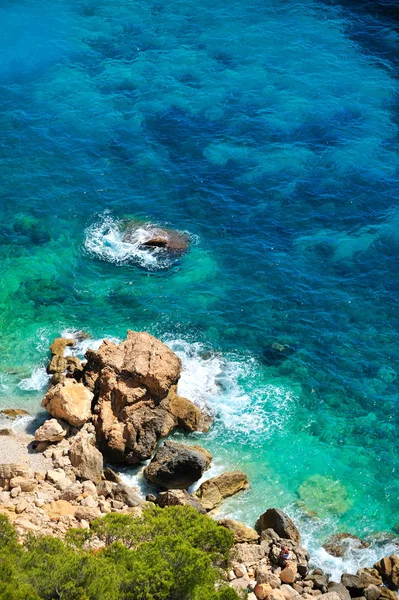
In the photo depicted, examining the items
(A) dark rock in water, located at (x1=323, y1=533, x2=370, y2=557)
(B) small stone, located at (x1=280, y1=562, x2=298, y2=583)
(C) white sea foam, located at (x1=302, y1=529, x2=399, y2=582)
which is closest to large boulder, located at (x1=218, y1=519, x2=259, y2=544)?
(B) small stone, located at (x1=280, y1=562, x2=298, y2=583)

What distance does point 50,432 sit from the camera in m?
43.9

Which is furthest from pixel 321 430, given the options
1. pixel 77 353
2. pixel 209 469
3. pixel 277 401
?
pixel 77 353

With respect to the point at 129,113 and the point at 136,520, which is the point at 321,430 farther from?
the point at 129,113

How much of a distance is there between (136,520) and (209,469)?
11.8 metres

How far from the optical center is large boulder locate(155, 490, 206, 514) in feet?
133

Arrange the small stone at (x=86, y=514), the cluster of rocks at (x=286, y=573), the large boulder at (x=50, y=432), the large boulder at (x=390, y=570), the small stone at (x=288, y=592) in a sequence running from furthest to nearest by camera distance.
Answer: the large boulder at (x=50, y=432)
the large boulder at (x=390, y=570)
the small stone at (x=86, y=514)
the cluster of rocks at (x=286, y=573)
the small stone at (x=288, y=592)

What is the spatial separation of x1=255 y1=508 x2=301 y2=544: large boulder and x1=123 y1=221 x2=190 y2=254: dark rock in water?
24.2 m

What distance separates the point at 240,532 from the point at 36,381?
17.3m

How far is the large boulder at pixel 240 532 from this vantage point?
132 feet

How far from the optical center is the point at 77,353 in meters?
51.8

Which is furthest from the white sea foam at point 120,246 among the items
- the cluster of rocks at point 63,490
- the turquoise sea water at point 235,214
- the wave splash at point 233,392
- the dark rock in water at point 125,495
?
the dark rock in water at point 125,495

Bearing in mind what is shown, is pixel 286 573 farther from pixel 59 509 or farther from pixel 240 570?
pixel 59 509

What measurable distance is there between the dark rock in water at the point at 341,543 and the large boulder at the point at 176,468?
26.1 ft

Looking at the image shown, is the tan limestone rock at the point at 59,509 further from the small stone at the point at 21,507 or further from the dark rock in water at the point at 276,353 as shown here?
the dark rock in water at the point at 276,353
